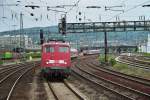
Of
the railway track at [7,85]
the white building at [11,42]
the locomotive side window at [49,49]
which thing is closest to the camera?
the railway track at [7,85]

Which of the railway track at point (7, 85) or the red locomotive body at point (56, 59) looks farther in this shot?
the red locomotive body at point (56, 59)

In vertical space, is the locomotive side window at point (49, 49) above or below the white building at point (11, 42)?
above

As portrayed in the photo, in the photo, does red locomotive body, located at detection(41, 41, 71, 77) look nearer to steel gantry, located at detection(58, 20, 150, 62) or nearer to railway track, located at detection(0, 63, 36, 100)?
railway track, located at detection(0, 63, 36, 100)

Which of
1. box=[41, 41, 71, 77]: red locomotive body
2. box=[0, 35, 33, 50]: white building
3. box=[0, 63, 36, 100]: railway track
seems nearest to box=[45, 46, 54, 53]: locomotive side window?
box=[41, 41, 71, 77]: red locomotive body

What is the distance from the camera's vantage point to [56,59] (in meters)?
28.4

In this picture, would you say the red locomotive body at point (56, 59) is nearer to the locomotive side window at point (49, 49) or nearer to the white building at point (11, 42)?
the locomotive side window at point (49, 49)

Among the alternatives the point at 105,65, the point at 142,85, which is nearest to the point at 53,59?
the point at 142,85

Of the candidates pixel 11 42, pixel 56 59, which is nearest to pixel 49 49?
pixel 56 59

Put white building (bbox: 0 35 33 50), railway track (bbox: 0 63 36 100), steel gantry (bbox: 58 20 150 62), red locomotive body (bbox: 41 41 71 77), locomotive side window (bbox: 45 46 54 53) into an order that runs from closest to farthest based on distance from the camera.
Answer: railway track (bbox: 0 63 36 100) → red locomotive body (bbox: 41 41 71 77) → locomotive side window (bbox: 45 46 54 53) → steel gantry (bbox: 58 20 150 62) → white building (bbox: 0 35 33 50)

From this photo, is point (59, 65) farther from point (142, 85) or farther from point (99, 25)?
point (99, 25)

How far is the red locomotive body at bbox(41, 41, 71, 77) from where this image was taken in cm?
2816

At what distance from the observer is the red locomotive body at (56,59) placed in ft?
92.4

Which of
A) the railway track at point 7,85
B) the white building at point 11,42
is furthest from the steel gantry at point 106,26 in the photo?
the railway track at point 7,85

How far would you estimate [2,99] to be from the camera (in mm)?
18672
